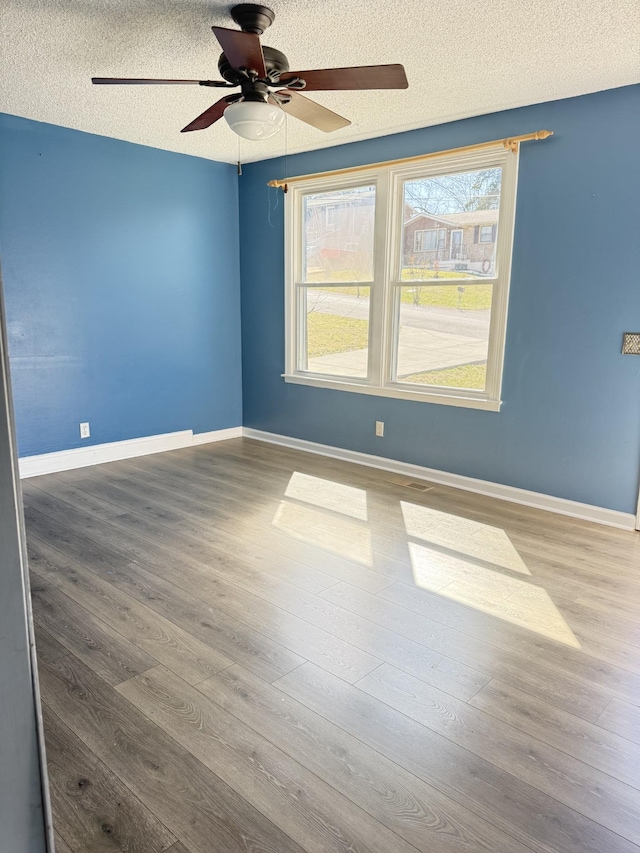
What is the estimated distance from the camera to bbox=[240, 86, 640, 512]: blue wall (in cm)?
327

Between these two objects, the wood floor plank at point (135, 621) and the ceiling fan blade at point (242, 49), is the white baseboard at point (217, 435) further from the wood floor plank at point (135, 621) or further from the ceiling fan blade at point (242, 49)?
the ceiling fan blade at point (242, 49)

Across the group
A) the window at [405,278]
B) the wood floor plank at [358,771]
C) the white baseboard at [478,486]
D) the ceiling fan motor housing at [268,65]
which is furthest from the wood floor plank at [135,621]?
the window at [405,278]

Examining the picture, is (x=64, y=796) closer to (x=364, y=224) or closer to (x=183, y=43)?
(x=183, y=43)

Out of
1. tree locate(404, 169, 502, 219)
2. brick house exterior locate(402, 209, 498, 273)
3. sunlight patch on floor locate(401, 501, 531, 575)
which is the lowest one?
sunlight patch on floor locate(401, 501, 531, 575)

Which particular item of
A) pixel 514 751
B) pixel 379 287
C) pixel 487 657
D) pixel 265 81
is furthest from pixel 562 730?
pixel 379 287

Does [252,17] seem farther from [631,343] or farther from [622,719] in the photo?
[622,719]

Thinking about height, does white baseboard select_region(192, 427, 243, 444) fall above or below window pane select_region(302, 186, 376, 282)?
below

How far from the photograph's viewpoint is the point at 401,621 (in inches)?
93.4

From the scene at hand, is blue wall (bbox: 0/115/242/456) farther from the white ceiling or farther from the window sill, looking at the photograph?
the window sill

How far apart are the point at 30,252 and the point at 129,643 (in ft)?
10.1

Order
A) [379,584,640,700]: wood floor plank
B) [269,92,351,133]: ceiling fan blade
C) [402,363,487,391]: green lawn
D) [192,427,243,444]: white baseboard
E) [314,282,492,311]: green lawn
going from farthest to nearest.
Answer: [192,427,243,444]: white baseboard, [402,363,487,391]: green lawn, [314,282,492,311]: green lawn, [269,92,351,133]: ceiling fan blade, [379,584,640,700]: wood floor plank

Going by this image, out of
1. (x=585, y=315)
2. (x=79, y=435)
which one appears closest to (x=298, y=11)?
(x=585, y=315)

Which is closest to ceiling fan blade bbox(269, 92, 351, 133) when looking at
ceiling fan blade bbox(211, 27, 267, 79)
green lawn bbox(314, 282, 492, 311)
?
ceiling fan blade bbox(211, 27, 267, 79)

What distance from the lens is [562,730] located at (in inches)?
69.6
